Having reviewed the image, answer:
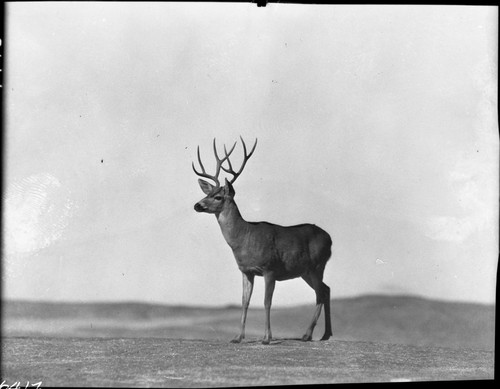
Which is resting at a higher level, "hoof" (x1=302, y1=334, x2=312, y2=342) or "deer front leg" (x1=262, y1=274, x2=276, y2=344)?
"deer front leg" (x1=262, y1=274, x2=276, y2=344)

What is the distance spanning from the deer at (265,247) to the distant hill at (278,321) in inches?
3.8

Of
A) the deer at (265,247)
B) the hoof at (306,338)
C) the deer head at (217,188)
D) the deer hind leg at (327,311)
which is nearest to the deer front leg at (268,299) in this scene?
the deer at (265,247)

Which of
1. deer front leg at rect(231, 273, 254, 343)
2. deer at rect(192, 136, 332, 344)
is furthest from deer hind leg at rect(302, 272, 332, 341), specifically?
deer front leg at rect(231, 273, 254, 343)

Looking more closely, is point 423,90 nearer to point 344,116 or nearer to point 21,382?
point 344,116

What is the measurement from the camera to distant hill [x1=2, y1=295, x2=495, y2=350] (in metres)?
4.96

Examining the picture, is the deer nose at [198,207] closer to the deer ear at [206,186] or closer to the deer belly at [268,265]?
the deer ear at [206,186]

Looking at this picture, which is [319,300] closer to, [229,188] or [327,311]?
[327,311]

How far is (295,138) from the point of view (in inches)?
206

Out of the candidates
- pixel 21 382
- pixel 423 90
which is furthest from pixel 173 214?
pixel 423 90

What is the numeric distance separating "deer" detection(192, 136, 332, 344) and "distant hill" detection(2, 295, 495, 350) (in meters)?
0.10

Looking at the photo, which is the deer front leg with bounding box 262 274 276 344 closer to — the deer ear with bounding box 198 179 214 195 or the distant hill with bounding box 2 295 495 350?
the distant hill with bounding box 2 295 495 350

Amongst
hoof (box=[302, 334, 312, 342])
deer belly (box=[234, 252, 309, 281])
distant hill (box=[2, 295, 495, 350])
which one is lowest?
hoof (box=[302, 334, 312, 342])

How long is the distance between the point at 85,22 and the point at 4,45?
0.49m

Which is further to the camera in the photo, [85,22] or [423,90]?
[423,90]
